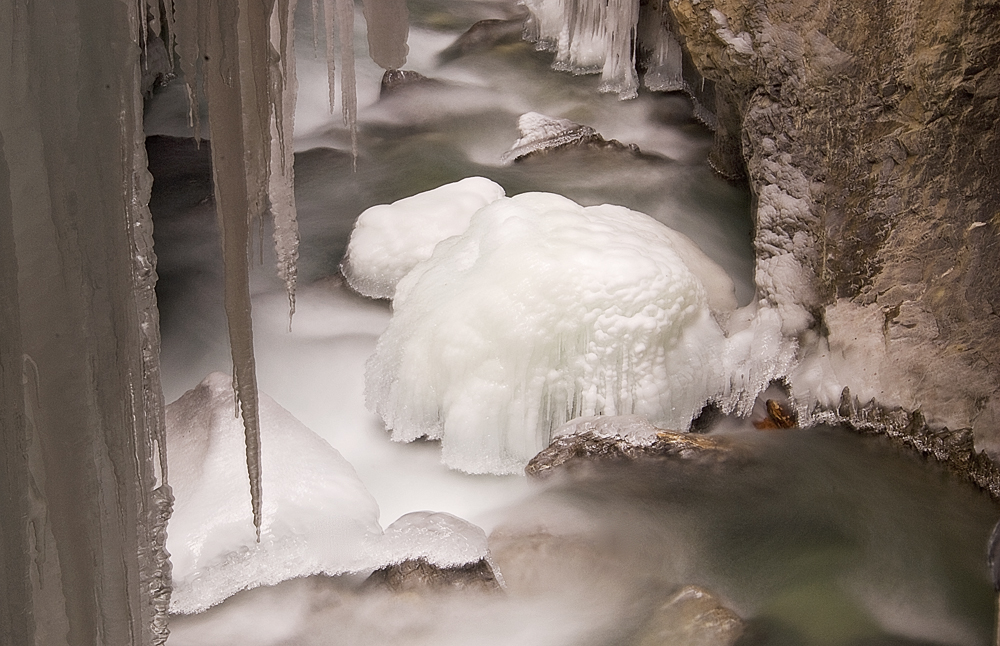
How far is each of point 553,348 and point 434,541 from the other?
0.84 meters

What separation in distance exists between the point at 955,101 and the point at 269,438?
7.83ft

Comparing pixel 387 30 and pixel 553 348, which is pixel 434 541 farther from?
pixel 387 30

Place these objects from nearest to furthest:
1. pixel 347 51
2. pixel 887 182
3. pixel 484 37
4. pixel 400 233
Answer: pixel 887 182, pixel 347 51, pixel 400 233, pixel 484 37

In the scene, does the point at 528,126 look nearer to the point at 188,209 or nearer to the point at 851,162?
the point at 188,209

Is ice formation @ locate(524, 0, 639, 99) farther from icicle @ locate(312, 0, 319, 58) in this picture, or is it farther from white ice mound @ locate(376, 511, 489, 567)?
white ice mound @ locate(376, 511, 489, 567)

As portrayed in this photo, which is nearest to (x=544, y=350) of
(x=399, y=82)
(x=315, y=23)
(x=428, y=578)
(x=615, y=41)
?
(x=428, y=578)

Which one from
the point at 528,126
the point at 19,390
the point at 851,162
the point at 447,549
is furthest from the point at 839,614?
the point at 528,126

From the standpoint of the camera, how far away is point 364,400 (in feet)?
12.0

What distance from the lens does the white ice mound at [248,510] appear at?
8.75 ft

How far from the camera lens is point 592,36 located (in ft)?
20.0

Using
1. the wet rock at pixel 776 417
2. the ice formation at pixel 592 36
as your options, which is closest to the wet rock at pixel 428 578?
the wet rock at pixel 776 417

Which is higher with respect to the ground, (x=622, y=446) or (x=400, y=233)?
(x=400, y=233)

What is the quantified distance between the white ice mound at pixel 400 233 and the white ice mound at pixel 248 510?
122 cm

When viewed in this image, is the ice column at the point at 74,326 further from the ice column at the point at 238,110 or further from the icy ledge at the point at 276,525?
the icy ledge at the point at 276,525
